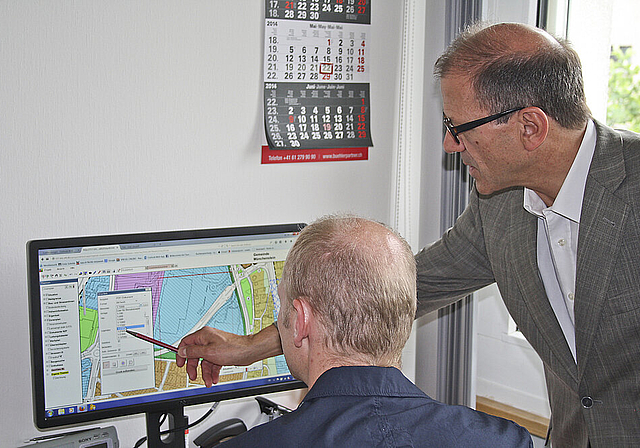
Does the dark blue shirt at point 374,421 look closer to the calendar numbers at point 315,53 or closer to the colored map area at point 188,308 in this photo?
the colored map area at point 188,308

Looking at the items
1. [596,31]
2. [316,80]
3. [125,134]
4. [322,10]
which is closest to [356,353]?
[125,134]

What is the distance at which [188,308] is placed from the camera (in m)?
1.46

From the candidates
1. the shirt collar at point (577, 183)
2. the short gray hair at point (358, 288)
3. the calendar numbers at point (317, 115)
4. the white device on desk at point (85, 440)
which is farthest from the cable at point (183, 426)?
the shirt collar at point (577, 183)

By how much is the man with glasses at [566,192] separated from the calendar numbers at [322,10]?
603 mm

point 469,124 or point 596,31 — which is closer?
point 469,124

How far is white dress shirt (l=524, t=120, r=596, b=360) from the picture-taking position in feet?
4.37

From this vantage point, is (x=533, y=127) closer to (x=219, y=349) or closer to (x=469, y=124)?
(x=469, y=124)

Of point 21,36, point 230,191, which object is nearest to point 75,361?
point 230,191

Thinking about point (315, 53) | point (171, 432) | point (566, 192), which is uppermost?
point (315, 53)

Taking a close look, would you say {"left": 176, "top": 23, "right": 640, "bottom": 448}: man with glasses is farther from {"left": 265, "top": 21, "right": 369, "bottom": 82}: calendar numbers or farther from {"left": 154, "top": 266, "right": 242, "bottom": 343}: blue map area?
{"left": 265, "top": 21, "right": 369, "bottom": 82}: calendar numbers

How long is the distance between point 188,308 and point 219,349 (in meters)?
0.12

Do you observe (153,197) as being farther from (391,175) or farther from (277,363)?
(391,175)

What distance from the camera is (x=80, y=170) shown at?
158cm

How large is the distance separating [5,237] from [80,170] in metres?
0.23
